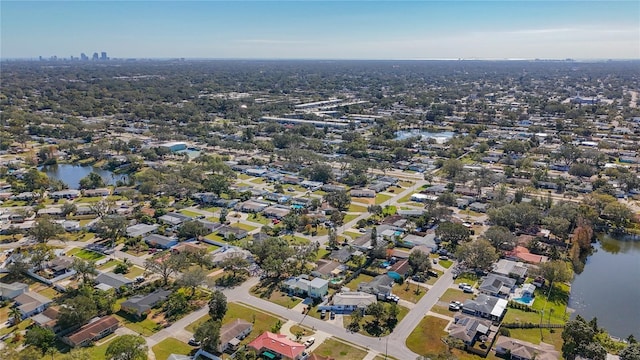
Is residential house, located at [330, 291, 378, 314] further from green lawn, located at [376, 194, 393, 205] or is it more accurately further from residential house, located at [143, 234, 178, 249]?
green lawn, located at [376, 194, 393, 205]

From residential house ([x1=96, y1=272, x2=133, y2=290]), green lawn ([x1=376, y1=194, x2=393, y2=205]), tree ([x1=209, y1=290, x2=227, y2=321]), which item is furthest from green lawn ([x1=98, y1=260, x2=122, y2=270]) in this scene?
green lawn ([x1=376, y1=194, x2=393, y2=205])

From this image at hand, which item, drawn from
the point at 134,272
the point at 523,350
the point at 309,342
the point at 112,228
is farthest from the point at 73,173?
the point at 523,350

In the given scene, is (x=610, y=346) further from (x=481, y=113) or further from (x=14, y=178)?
(x=481, y=113)

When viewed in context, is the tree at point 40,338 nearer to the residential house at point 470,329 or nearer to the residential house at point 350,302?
the residential house at point 350,302

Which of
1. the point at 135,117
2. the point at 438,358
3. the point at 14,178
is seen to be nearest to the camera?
the point at 438,358

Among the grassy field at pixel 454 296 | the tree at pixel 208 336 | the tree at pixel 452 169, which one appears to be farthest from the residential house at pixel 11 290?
the tree at pixel 452 169

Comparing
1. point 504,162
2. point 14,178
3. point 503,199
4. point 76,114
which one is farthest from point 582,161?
point 76,114

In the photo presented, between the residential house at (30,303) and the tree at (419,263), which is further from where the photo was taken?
the tree at (419,263)
